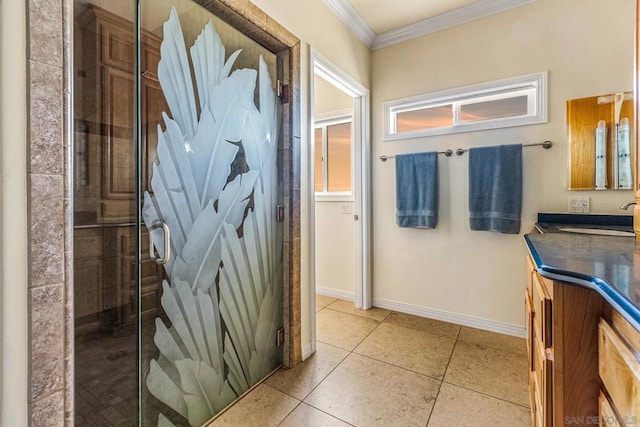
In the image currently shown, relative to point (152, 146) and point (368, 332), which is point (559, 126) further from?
point (152, 146)

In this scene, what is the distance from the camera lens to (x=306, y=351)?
2.03 meters

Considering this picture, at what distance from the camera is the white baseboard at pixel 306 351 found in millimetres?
2010

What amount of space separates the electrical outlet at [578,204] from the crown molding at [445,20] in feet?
5.14

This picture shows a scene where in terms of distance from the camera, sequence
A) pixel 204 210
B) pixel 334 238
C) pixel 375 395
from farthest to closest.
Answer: pixel 334 238, pixel 375 395, pixel 204 210

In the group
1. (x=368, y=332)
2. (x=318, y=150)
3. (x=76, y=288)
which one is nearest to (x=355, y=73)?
(x=318, y=150)

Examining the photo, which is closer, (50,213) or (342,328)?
(50,213)

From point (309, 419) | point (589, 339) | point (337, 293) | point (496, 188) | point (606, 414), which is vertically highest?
point (496, 188)

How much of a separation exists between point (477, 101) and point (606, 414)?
2.46 m

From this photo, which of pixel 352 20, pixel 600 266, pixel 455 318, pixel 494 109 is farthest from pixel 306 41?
pixel 455 318

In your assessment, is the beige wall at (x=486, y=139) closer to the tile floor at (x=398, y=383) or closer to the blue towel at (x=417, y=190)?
the blue towel at (x=417, y=190)

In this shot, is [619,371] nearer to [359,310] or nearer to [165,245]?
[165,245]

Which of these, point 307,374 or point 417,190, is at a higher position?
point 417,190

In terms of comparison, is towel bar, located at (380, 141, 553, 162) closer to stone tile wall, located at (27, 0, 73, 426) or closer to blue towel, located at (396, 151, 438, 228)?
blue towel, located at (396, 151, 438, 228)

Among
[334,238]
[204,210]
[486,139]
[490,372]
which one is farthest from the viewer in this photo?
[334,238]
